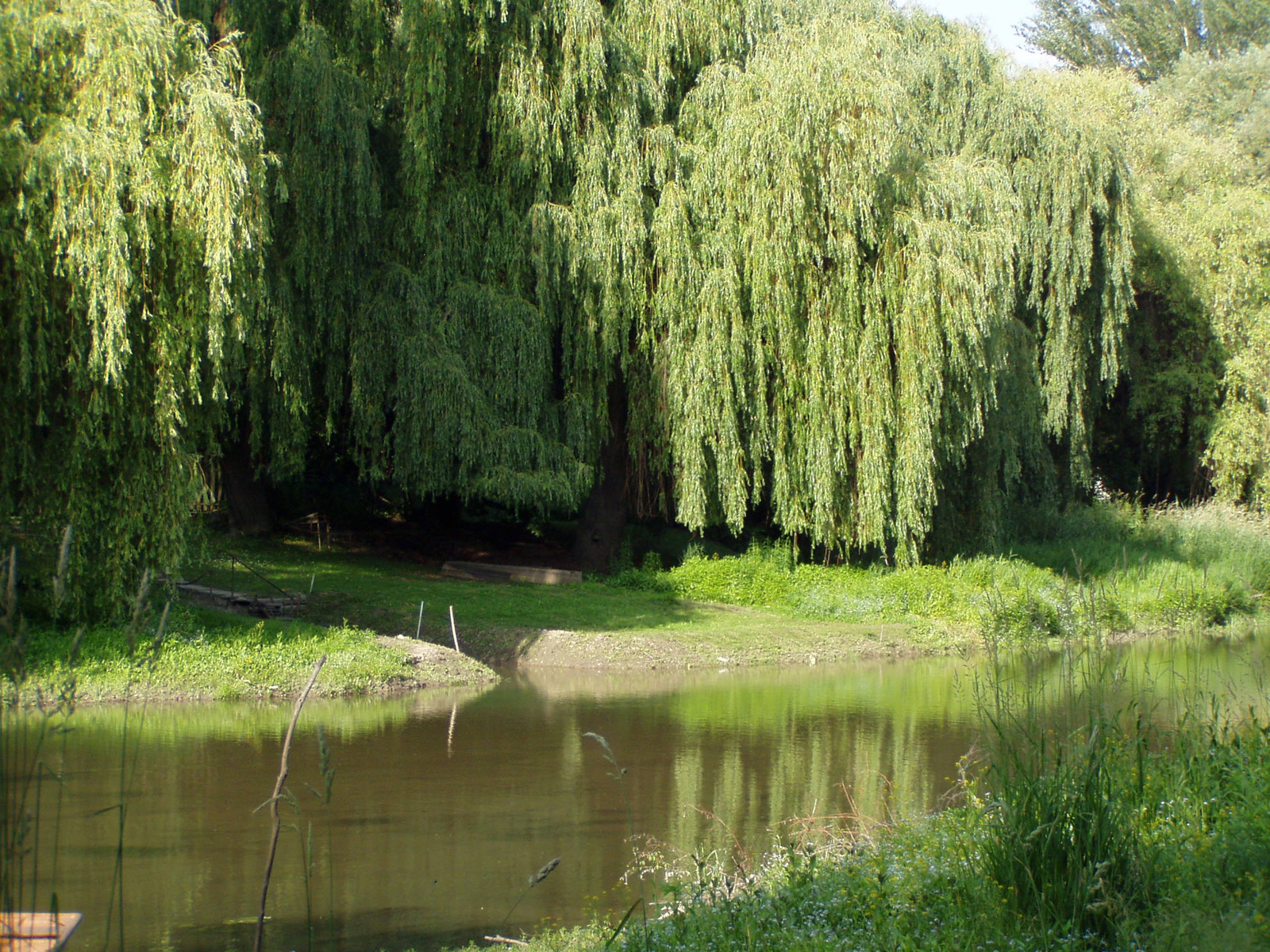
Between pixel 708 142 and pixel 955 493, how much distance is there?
8.10m

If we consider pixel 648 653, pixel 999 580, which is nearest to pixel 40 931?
pixel 648 653

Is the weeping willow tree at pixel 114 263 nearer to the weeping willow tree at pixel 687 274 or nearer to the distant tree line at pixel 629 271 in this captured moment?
the distant tree line at pixel 629 271

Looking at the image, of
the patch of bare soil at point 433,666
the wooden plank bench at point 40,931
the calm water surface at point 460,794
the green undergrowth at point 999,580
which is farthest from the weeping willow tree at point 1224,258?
the wooden plank bench at point 40,931

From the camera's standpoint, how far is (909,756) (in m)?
11.1

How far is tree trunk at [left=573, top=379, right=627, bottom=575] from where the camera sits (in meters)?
22.7

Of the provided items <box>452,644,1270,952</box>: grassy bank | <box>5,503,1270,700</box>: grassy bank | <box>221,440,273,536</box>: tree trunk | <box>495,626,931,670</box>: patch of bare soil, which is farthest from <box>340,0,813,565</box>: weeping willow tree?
<box>452,644,1270,952</box>: grassy bank

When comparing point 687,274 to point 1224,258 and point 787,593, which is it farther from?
point 1224,258

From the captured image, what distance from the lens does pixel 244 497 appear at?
25219 millimetres

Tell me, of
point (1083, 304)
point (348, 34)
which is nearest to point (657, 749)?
point (348, 34)

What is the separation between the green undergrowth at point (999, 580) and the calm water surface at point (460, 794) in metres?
5.07

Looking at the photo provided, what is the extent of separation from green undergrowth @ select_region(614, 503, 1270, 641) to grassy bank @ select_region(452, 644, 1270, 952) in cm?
1245

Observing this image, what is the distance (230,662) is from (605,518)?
35.2 feet

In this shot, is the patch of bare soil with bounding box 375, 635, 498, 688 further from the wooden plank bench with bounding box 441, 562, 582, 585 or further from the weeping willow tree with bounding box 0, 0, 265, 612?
the wooden plank bench with bounding box 441, 562, 582, 585

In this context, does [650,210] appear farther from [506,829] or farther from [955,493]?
[506,829]
